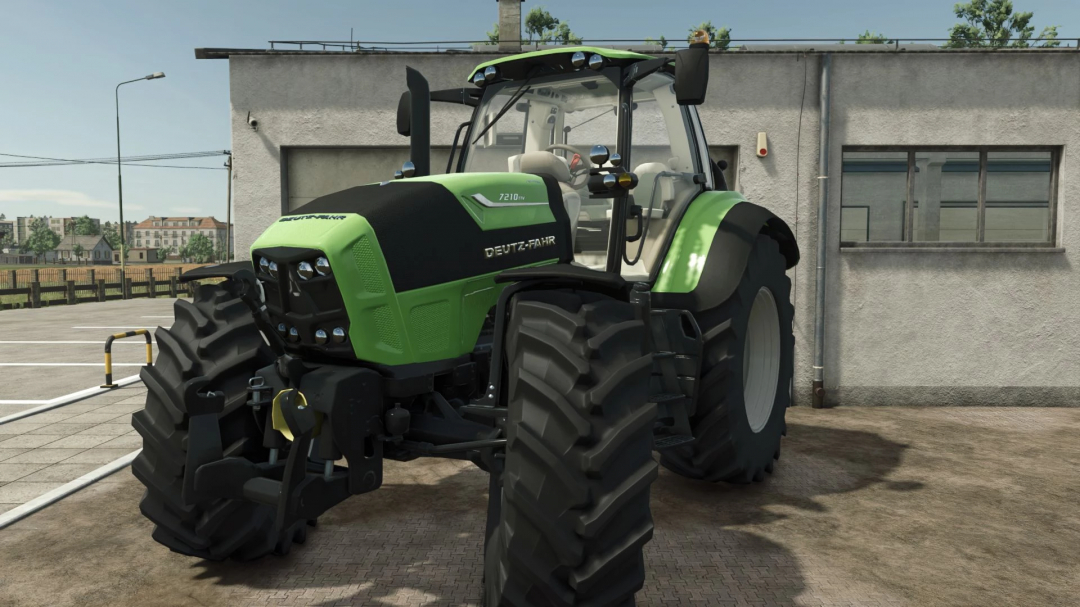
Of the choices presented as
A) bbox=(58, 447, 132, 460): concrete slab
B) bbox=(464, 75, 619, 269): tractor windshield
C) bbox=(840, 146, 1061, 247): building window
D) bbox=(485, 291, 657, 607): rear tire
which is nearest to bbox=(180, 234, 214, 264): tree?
bbox=(58, 447, 132, 460): concrete slab

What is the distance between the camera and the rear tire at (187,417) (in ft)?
10.8

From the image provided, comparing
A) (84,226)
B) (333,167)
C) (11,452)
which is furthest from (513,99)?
(84,226)

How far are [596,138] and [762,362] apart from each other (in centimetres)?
198

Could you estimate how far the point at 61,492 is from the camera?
16.0ft

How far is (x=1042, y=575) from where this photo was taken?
3674 mm

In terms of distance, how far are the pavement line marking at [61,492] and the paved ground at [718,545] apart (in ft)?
0.22

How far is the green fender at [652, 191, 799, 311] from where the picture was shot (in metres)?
4.16

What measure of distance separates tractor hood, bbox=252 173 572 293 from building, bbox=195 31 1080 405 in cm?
481

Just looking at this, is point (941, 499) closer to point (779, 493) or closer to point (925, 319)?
point (779, 493)

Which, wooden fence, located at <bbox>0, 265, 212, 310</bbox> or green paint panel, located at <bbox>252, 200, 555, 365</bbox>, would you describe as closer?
green paint panel, located at <bbox>252, 200, 555, 365</bbox>

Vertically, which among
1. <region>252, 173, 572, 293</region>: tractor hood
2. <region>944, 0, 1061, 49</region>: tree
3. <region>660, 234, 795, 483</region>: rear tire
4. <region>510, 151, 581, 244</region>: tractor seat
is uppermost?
<region>944, 0, 1061, 49</region>: tree

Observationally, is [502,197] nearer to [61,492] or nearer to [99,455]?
[61,492]

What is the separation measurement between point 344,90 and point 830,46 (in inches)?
199

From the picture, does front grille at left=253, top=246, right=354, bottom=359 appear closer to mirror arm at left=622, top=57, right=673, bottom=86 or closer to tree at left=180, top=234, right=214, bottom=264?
mirror arm at left=622, top=57, right=673, bottom=86
